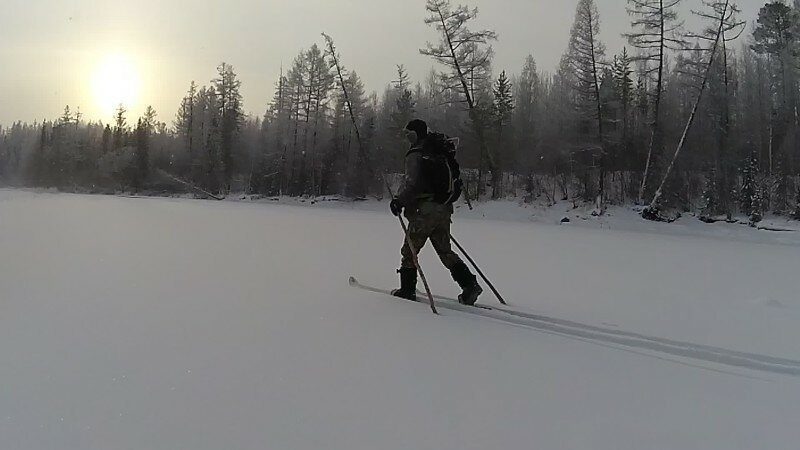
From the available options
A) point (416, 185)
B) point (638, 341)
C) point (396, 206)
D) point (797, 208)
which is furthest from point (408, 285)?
point (797, 208)

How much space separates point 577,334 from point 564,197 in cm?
2899

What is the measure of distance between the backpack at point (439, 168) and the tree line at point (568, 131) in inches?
486

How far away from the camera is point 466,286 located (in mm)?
4703

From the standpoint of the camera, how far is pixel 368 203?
122ft

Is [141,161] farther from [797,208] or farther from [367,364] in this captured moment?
[367,364]

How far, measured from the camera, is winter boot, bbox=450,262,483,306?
4637mm

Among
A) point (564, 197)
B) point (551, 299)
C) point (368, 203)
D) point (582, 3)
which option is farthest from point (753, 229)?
point (368, 203)

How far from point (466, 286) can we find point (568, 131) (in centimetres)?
3249

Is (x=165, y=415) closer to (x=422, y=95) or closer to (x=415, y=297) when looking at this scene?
(x=415, y=297)

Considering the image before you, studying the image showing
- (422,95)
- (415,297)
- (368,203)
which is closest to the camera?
(415,297)

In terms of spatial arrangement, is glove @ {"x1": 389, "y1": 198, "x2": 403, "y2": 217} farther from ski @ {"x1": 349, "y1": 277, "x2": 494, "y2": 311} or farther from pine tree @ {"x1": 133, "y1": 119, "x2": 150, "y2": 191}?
pine tree @ {"x1": 133, "y1": 119, "x2": 150, "y2": 191}

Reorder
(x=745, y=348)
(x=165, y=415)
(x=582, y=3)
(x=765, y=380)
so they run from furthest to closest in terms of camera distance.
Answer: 1. (x=582, y=3)
2. (x=745, y=348)
3. (x=765, y=380)
4. (x=165, y=415)

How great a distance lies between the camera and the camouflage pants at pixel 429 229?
16.1 feet

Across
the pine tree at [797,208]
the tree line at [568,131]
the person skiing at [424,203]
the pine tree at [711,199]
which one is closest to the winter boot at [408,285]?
the person skiing at [424,203]
